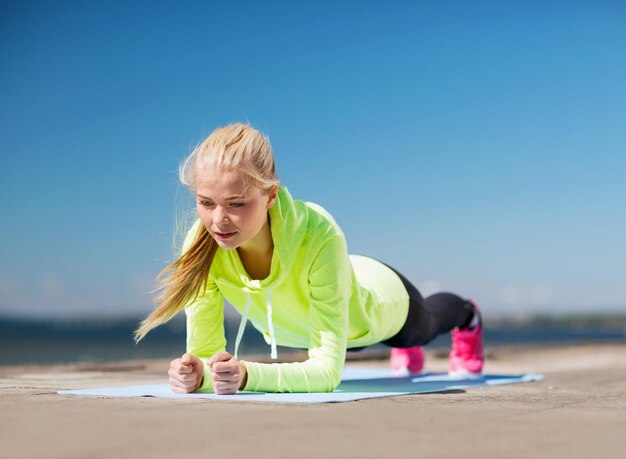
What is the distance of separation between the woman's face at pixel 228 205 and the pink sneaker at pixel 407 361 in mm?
2148

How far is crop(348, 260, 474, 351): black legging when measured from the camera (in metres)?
3.96

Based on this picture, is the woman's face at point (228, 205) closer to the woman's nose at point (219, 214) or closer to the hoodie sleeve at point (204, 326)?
the woman's nose at point (219, 214)

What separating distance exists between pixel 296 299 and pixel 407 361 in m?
1.68

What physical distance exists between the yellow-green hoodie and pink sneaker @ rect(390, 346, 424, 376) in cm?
122

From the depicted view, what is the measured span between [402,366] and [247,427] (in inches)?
113

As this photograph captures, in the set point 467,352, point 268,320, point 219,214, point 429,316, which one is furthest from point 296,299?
point 467,352

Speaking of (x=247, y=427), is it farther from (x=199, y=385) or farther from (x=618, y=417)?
(x=618, y=417)

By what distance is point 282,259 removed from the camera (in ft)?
9.76

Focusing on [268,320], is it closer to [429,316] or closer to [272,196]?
[272,196]

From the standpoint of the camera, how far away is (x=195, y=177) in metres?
2.78

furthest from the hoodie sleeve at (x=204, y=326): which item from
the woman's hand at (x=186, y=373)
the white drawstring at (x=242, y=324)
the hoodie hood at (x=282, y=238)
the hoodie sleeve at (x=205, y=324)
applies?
the woman's hand at (x=186, y=373)

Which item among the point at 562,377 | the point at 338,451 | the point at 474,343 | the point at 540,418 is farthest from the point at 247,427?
the point at 562,377

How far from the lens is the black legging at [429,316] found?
396 cm

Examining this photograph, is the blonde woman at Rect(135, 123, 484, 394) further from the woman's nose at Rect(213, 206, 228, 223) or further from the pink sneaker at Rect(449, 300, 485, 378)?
the pink sneaker at Rect(449, 300, 485, 378)
